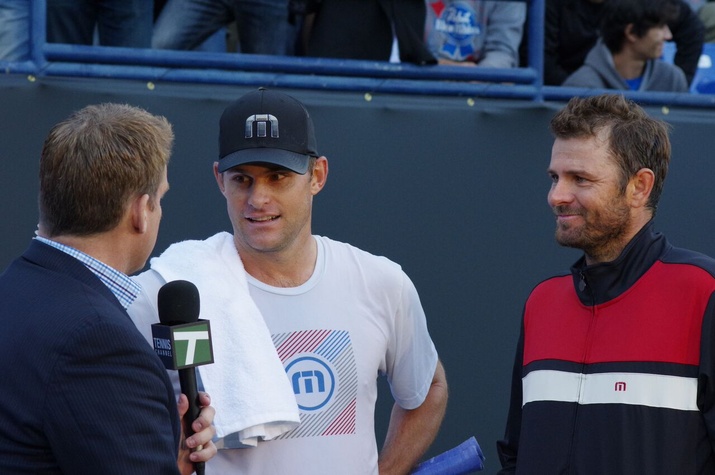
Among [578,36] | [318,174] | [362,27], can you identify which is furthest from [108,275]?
[578,36]

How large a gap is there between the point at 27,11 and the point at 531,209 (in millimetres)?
2318

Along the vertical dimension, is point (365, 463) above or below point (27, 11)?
below

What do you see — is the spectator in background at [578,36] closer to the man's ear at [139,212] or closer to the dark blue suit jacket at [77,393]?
the man's ear at [139,212]

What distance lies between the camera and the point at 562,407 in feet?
9.16

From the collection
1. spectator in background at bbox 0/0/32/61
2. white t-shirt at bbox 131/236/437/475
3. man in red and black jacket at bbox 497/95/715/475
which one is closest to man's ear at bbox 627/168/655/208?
man in red and black jacket at bbox 497/95/715/475

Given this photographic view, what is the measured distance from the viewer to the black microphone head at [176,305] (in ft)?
7.45

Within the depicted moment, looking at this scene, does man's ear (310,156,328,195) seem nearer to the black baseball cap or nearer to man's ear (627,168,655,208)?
the black baseball cap

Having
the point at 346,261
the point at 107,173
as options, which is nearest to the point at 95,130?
the point at 107,173

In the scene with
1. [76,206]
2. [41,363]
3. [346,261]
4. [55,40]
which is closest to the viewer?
[41,363]

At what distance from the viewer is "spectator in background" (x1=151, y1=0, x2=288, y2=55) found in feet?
15.0

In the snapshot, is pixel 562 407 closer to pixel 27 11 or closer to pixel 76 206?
pixel 76 206

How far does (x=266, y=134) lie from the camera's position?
2.91 meters

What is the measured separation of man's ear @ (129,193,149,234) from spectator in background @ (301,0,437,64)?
2.66 metres

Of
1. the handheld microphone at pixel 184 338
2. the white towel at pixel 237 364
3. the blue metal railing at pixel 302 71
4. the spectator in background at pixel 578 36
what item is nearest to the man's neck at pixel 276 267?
the white towel at pixel 237 364
